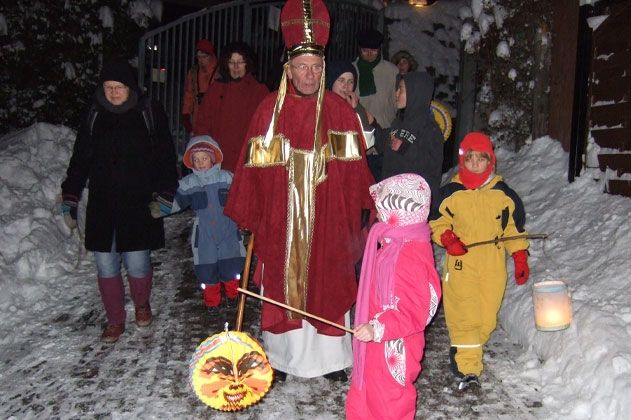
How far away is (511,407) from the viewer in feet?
13.0

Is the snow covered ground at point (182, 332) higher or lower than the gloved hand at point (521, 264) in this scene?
lower

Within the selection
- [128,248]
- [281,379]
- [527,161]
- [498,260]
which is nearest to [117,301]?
[128,248]

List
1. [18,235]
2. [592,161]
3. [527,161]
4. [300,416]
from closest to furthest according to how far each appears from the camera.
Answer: [300,416]
[592,161]
[18,235]
[527,161]

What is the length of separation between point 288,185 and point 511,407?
6.83ft

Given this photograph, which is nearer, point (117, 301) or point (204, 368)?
point (204, 368)

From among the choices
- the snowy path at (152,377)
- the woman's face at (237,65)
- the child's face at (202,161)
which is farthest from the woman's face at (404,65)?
the snowy path at (152,377)

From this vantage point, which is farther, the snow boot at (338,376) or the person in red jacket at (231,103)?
the person in red jacket at (231,103)

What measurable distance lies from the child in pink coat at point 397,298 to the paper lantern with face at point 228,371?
0.53 m

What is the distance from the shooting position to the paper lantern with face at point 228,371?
9.46 feet

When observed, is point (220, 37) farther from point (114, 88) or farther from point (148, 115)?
point (114, 88)

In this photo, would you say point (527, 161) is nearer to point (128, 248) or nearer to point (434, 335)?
point (434, 335)

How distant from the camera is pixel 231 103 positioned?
6.70 m

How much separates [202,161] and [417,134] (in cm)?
213

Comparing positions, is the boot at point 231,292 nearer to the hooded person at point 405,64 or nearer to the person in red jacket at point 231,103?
the person in red jacket at point 231,103
